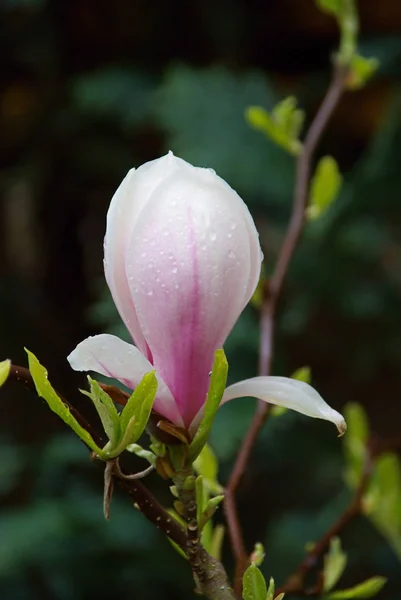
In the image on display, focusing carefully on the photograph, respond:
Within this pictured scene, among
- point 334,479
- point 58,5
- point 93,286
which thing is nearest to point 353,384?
point 334,479

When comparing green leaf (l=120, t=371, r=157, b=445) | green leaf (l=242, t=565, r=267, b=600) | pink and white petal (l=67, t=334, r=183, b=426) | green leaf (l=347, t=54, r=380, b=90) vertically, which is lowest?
green leaf (l=242, t=565, r=267, b=600)

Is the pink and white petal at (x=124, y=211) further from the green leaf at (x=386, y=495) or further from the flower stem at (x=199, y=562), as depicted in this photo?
the green leaf at (x=386, y=495)

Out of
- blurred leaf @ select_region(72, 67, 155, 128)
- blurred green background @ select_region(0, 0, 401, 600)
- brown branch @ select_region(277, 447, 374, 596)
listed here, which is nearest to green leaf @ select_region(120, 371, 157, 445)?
brown branch @ select_region(277, 447, 374, 596)

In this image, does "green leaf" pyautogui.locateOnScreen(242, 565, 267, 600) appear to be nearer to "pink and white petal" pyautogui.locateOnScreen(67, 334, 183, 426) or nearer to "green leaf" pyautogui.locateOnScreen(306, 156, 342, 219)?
"pink and white petal" pyautogui.locateOnScreen(67, 334, 183, 426)

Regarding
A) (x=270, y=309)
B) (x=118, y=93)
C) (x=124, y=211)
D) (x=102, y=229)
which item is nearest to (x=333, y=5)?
(x=270, y=309)

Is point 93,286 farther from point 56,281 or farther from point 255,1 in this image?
point 255,1

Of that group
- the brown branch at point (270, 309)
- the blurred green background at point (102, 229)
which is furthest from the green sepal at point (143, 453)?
the blurred green background at point (102, 229)
